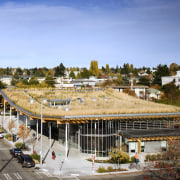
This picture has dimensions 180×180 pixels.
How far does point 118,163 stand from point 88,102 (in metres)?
22.2

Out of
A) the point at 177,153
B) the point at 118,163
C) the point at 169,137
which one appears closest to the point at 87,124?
the point at 118,163

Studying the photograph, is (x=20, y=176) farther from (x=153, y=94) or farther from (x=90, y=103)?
(x=153, y=94)

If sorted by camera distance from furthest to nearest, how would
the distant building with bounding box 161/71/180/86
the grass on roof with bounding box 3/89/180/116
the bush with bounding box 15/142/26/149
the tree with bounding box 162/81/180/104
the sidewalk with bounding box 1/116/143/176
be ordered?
the distant building with bounding box 161/71/180/86
the tree with bounding box 162/81/180/104
the bush with bounding box 15/142/26/149
the grass on roof with bounding box 3/89/180/116
the sidewalk with bounding box 1/116/143/176

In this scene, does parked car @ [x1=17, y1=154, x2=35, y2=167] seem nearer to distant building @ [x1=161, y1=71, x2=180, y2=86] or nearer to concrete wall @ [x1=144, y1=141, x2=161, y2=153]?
concrete wall @ [x1=144, y1=141, x2=161, y2=153]

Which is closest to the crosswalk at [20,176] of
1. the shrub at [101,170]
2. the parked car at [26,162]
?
the parked car at [26,162]

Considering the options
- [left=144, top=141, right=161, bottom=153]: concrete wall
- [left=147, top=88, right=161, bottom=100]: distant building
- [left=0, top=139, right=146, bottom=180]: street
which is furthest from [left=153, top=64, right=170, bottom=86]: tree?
[left=0, top=139, right=146, bottom=180]: street

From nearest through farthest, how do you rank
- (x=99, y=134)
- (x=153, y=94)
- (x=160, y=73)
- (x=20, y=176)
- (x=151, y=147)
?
1. (x=20, y=176)
2. (x=99, y=134)
3. (x=151, y=147)
4. (x=153, y=94)
5. (x=160, y=73)

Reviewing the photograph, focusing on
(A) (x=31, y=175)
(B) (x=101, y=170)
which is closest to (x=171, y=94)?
(B) (x=101, y=170)

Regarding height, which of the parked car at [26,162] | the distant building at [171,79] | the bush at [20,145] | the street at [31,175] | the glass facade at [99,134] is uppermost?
the distant building at [171,79]

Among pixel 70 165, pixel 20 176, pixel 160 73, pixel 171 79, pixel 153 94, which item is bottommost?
pixel 70 165

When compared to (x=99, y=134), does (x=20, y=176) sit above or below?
below

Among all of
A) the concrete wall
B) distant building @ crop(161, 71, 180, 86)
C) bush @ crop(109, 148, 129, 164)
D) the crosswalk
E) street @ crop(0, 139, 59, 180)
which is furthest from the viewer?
distant building @ crop(161, 71, 180, 86)

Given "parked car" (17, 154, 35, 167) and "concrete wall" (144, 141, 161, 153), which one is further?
"concrete wall" (144, 141, 161, 153)

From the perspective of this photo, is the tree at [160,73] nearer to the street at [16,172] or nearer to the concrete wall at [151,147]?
the concrete wall at [151,147]
